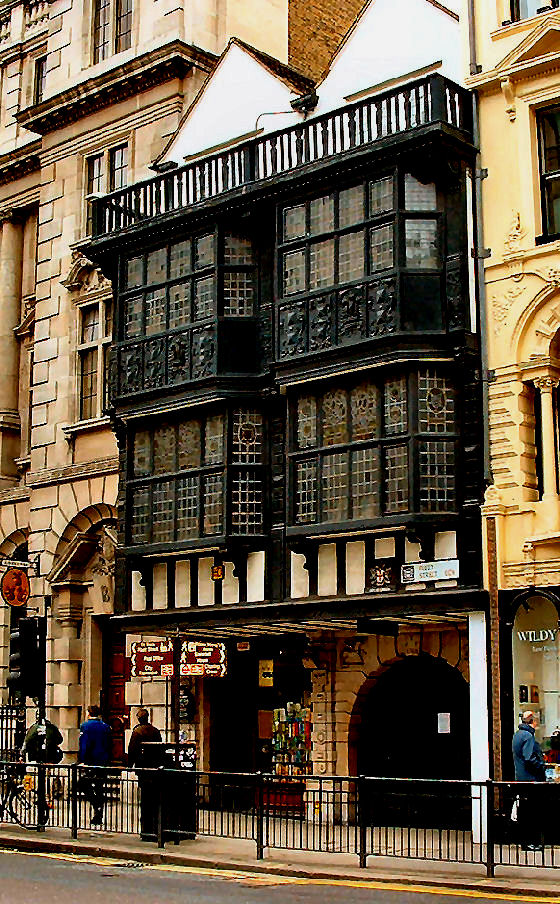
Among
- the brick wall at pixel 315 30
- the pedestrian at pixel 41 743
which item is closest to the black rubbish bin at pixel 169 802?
the pedestrian at pixel 41 743

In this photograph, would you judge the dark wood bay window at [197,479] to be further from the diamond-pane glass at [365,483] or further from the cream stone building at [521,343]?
the cream stone building at [521,343]

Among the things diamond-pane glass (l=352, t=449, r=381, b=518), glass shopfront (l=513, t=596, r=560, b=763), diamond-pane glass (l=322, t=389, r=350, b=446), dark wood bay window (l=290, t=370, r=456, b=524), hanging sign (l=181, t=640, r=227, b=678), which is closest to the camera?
glass shopfront (l=513, t=596, r=560, b=763)

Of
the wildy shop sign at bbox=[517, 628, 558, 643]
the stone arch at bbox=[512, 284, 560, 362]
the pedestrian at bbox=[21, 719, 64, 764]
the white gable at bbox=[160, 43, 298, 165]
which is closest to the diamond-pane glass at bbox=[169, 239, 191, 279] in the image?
the white gable at bbox=[160, 43, 298, 165]

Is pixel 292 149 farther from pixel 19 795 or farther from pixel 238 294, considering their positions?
pixel 19 795

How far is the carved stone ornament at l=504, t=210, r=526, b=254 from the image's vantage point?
68.3ft

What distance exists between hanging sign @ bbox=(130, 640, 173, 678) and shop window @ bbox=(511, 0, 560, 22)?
39.9ft

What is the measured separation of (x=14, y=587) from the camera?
24922 mm

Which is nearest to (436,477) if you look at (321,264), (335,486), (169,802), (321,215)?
(335,486)

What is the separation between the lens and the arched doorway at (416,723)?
22250 millimetres

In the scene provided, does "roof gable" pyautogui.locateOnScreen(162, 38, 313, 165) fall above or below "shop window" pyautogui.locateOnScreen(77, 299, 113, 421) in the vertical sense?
above

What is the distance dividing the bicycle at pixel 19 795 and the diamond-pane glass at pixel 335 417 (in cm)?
709

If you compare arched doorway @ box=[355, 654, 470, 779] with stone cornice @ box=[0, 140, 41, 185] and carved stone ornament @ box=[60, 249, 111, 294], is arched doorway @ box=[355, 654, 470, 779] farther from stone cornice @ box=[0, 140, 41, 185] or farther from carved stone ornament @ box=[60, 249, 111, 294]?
stone cornice @ box=[0, 140, 41, 185]

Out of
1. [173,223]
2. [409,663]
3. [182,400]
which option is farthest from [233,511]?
[173,223]

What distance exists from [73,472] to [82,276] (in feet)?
14.5
